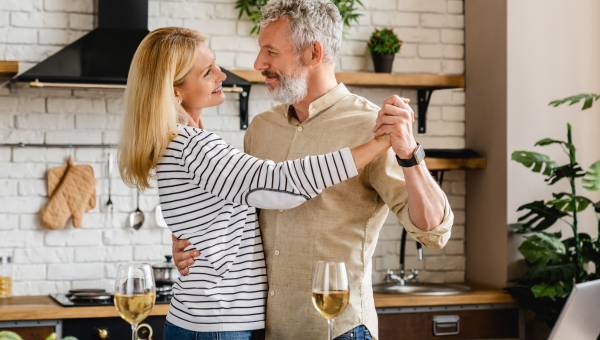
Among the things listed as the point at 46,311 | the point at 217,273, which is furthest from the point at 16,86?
the point at 217,273

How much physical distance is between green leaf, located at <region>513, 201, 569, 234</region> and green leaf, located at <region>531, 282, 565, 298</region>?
0.26 m

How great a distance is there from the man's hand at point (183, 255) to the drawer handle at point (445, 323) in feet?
5.18

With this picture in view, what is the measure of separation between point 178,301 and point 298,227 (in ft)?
1.15

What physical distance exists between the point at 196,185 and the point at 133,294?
361 mm

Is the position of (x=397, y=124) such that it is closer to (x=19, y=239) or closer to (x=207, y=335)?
(x=207, y=335)

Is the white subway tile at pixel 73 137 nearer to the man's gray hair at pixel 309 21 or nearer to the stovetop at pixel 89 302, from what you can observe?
the stovetop at pixel 89 302

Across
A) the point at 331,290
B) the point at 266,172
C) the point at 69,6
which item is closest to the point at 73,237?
the point at 69,6

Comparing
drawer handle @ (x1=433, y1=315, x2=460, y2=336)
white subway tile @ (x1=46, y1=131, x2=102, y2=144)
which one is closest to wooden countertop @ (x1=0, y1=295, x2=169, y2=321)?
white subway tile @ (x1=46, y1=131, x2=102, y2=144)

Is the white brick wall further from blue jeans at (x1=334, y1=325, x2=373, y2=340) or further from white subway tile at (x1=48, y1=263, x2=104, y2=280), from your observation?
blue jeans at (x1=334, y1=325, x2=373, y2=340)

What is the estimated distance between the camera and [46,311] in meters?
2.50

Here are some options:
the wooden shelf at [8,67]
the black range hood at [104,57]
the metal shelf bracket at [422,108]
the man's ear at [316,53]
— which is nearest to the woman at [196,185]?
the man's ear at [316,53]

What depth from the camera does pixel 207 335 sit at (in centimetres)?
148

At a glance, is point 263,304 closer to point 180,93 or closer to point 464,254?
point 180,93

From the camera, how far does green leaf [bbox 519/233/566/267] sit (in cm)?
272
